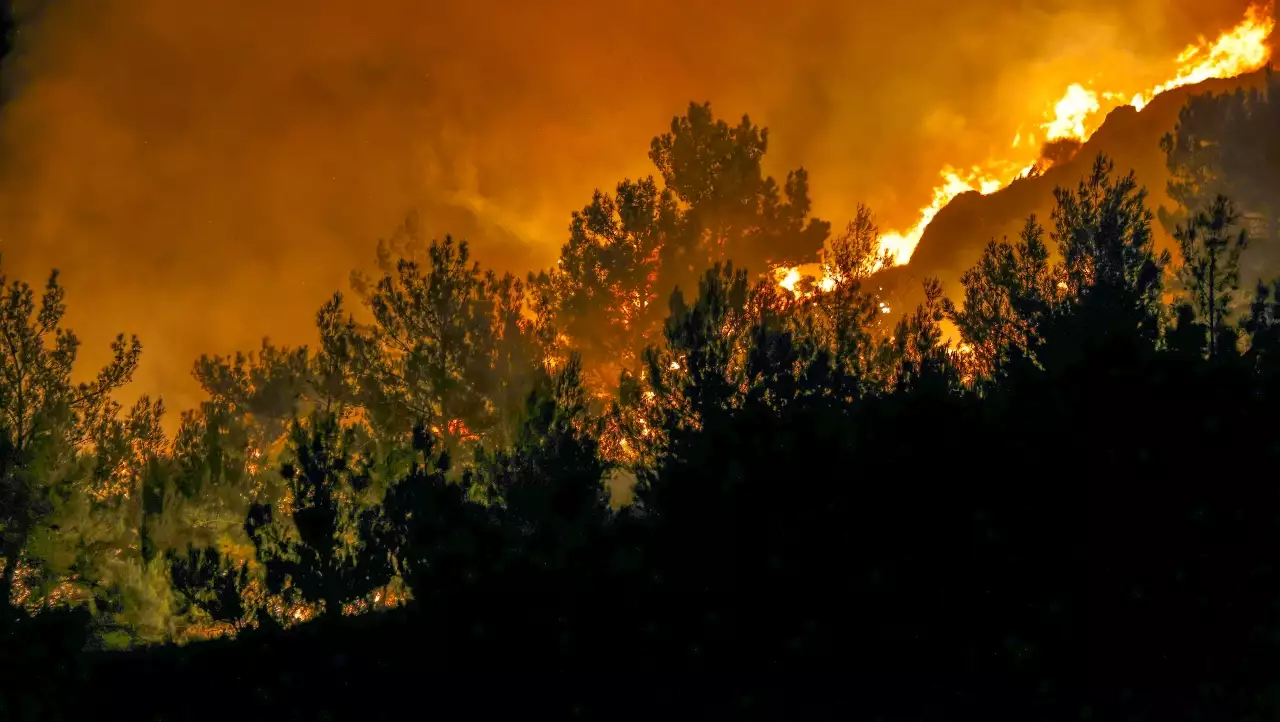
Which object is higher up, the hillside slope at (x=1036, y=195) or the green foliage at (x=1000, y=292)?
the hillside slope at (x=1036, y=195)

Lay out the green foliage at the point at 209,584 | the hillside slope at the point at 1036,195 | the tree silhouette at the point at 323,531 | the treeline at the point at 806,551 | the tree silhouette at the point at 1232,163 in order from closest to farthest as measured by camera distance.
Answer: the treeline at the point at 806,551, the tree silhouette at the point at 323,531, the green foliage at the point at 209,584, the tree silhouette at the point at 1232,163, the hillside slope at the point at 1036,195

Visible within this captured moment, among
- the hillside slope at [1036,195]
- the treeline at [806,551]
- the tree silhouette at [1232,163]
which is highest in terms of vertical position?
the hillside slope at [1036,195]

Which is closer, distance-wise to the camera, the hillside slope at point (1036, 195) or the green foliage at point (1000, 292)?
the green foliage at point (1000, 292)

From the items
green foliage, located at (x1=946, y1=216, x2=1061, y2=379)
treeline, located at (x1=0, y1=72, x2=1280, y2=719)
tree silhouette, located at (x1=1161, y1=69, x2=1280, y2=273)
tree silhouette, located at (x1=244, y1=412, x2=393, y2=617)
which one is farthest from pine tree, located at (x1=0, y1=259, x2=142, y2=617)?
tree silhouette, located at (x1=1161, y1=69, x2=1280, y2=273)

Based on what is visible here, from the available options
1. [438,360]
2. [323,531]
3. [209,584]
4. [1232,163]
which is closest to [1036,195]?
[1232,163]

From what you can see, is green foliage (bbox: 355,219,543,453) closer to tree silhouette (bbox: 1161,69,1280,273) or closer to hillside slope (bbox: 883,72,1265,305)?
tree silhouette (bbox: 1161,69,1280,273)

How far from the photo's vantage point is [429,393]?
29.3 meters

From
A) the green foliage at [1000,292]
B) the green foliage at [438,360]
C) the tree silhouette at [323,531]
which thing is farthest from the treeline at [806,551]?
the green foliage at [438,360]

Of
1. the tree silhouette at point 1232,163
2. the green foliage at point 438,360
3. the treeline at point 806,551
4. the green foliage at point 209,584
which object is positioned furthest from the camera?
the tree silhouette at point 1232,163

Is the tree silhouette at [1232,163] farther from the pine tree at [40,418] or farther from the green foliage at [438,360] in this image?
the pine tree at [40,418]

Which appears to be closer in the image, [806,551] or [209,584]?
[806,551]

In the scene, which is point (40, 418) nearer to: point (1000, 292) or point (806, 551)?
point (806, 551)

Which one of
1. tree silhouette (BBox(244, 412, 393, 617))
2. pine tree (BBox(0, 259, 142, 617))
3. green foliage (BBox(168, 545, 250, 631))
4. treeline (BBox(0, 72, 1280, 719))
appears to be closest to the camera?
treeline (BBox(0, 72, 1280, 719))

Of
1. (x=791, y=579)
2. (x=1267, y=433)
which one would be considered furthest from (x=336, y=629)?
(x=1267, y=433)
